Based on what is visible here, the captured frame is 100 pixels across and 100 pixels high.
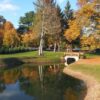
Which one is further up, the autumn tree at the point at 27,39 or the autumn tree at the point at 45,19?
the autumn tree at the point at 45,19

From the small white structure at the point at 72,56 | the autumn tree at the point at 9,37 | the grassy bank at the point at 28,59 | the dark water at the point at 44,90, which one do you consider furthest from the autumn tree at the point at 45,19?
the dark water at the point at 44,90

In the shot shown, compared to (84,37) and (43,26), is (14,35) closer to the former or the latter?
(43,26)

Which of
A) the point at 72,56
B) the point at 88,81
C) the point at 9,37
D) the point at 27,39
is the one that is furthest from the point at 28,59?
the point at 88,81

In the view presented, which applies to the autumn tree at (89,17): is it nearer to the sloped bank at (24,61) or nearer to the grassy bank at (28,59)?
the sloped bank at (24,61)

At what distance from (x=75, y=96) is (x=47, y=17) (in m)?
59.9

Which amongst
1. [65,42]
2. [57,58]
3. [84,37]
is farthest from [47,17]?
[84,37]

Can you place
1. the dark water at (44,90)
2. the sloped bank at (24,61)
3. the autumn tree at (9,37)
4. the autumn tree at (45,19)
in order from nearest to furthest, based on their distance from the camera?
1. the dark water at (44,90)
2. the sloped bank at (24,61)
3. the autumn tree at (45,19)
4. the autumn tree at (9,37)

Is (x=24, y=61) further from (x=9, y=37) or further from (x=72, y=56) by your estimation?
(x=9, y=37)

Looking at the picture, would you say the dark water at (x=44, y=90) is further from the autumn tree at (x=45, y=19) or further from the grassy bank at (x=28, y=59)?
the autumn tree at (x=45, y=19)

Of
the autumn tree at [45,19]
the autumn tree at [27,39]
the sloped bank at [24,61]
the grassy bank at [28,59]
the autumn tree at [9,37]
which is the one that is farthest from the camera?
the autumn tree at [27,39]

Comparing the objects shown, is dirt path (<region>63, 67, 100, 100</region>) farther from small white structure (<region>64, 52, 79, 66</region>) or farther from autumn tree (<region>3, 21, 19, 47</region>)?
autumn tree (<region>3, 21, 19, 47</region>)

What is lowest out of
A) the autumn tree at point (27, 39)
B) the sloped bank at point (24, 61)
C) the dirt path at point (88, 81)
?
the sloped bank at point (24, 61)

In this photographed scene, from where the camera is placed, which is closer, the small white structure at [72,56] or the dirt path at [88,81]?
the dirt path at [88,81]

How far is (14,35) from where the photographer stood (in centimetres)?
11619
